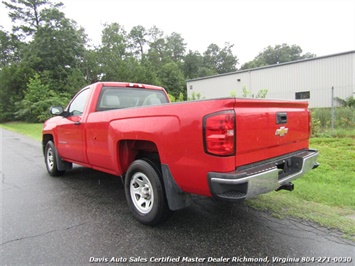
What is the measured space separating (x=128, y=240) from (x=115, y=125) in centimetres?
151

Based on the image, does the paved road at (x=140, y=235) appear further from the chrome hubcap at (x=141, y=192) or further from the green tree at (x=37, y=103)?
the green tree at (x=37, y=103)

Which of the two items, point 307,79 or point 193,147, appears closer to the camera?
point 193,147

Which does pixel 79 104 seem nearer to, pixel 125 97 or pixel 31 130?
pixel 125 97

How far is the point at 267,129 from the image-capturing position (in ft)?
9.27

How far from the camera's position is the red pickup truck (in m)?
2.40

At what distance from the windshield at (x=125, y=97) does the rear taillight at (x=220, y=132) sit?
99.7 inches

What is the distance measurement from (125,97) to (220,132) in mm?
2755

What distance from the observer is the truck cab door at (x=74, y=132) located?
14.7 feet

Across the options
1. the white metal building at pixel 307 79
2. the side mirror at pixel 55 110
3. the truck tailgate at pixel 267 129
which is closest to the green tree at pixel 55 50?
the white metal building at pixel 307 79

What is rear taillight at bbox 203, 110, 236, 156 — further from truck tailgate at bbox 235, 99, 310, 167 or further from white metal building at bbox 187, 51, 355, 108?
white metal building at bbox 187, 51, 355, 108

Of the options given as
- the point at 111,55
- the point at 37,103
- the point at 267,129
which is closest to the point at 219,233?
the point at 267,129

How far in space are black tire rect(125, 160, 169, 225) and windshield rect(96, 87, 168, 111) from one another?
1.52 metres

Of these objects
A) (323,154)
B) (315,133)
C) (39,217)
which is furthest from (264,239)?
(315,133)

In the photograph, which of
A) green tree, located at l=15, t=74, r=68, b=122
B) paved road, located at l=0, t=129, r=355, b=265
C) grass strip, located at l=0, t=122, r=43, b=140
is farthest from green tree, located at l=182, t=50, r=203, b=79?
paved road, located at l=0, t=129, r=355, b=265
